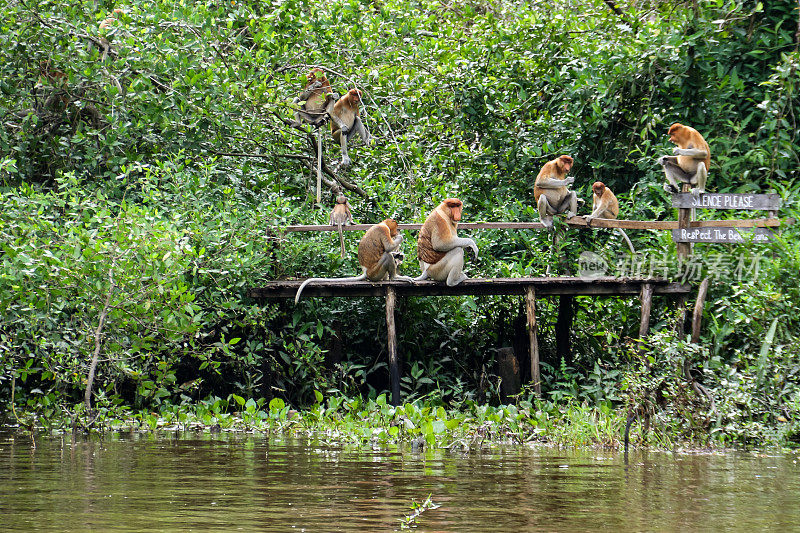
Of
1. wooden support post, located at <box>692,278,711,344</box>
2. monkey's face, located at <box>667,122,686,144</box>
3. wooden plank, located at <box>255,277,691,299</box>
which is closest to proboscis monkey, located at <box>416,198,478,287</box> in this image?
wooden plank, located at <box>255,277,691,299</box>

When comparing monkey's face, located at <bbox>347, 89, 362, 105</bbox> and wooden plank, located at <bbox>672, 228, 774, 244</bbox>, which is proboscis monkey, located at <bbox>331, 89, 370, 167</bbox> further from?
wooden plank, located at <bbox>672, 228, 774, 244</bbox>

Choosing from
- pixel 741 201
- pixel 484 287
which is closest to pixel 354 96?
pixel 484 287

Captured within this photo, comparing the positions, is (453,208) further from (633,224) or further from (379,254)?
(633,224)

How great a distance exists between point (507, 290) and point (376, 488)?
551 centimetres

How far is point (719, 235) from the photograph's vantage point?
8.77 meters

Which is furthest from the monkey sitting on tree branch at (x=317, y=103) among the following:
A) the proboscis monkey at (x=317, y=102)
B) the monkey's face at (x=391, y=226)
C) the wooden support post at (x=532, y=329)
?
the wooden support post at (x=532, y=329)

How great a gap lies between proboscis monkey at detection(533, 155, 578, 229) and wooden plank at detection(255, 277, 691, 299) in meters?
0.75

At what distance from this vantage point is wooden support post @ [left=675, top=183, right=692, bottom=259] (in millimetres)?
9117

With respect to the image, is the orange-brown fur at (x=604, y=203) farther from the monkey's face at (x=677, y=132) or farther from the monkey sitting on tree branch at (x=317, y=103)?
the monkey sitting on tree branch at (x=317, y=103)

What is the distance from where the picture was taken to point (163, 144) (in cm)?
1210

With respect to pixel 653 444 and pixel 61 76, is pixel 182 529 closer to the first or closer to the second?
pixel 653 444

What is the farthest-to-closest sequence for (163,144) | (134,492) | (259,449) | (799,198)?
(163,144) < (799,198) < (259,449) < (134,492)

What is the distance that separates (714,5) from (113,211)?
7277 mm

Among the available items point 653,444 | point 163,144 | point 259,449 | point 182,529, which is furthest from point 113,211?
point 182,529
